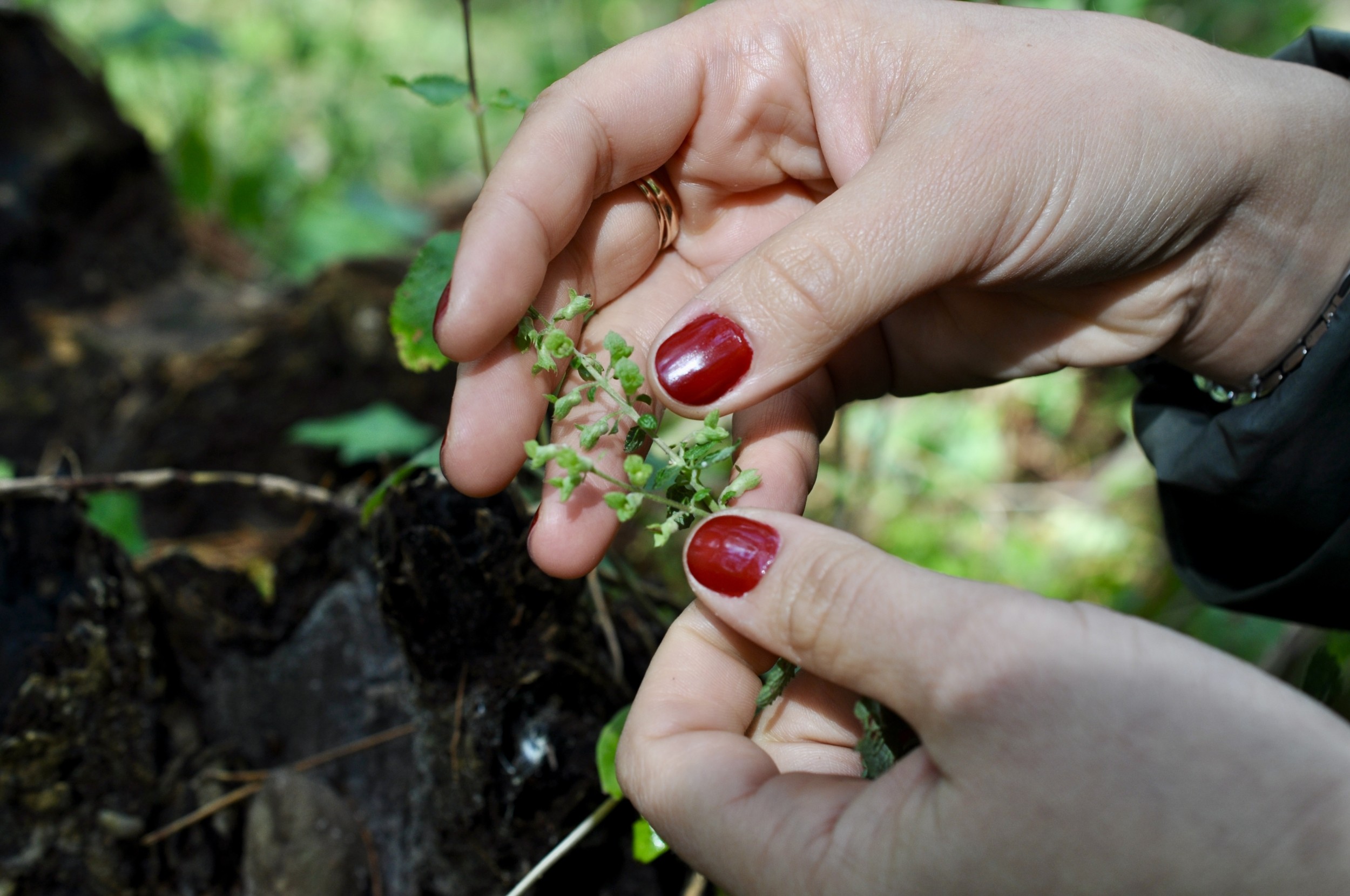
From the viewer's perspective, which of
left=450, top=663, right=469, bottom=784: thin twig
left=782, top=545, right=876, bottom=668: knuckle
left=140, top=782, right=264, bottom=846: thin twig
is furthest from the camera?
left=140, top=782, right=264, bottom=846: thin twig

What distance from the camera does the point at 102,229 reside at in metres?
3.80

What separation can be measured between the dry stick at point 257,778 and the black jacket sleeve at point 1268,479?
6.53 ft

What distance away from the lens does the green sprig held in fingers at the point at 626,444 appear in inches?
55.1

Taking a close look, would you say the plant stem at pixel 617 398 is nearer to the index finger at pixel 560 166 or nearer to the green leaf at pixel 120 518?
the index finger at pixel 560 166

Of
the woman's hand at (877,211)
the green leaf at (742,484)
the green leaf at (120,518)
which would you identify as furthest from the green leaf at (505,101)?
the green leaf at (120,518)

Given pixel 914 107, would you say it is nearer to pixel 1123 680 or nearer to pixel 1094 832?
pixel 1123 680

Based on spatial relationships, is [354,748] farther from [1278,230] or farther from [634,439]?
[1278,230]

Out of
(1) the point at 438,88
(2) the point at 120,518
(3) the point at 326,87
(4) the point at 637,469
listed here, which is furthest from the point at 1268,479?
(3) the point at 326,87

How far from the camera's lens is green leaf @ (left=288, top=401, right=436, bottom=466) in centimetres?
264

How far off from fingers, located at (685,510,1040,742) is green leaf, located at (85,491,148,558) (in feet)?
7.56

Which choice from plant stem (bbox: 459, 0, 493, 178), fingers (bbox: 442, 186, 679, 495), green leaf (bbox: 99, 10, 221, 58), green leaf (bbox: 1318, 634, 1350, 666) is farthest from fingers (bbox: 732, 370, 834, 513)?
green leaf (bbox: 99, 10, 221, 58)

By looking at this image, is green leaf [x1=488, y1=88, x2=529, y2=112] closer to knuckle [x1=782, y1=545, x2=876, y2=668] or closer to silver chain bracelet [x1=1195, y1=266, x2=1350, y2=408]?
knuckle [x1=782, y1=545, x2=876, y2=668]

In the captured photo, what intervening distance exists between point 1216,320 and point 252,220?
4910 mm

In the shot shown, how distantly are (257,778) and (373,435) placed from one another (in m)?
1.15
